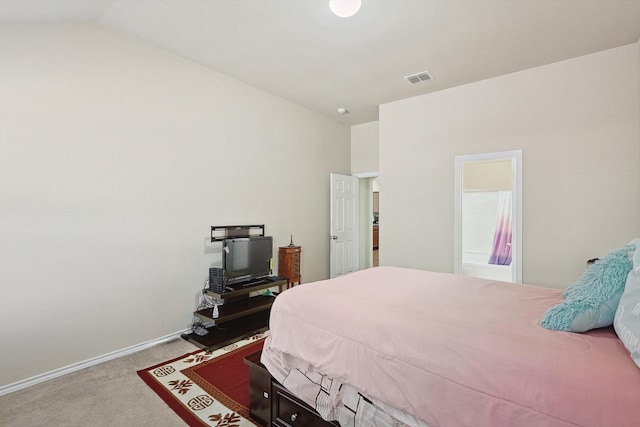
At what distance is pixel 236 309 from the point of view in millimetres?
3424

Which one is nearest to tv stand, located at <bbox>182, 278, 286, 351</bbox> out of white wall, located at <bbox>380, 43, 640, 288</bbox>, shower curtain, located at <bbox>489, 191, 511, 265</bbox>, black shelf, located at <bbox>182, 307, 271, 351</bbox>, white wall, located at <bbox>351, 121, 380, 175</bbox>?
black shelf, located at <bbox>182, 307, 271, 351</bbox>

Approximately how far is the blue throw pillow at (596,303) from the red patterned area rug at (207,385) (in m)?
1.79

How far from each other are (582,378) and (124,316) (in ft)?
11.0

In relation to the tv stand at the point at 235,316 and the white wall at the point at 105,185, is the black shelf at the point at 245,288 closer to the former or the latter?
the tv stand at the point at 235,316

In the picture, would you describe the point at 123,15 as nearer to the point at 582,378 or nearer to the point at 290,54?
the point at 290,54

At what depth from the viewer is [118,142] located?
2906mm

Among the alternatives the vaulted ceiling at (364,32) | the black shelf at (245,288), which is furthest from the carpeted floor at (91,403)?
the vaulted ceiling at (364,32)

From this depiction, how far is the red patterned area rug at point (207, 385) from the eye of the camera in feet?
A: 6.73

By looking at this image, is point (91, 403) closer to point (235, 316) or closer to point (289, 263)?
point (235, 316)

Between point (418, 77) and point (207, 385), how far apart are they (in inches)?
151

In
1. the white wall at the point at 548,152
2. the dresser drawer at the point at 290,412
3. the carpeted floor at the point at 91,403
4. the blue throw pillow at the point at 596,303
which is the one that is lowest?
the carpeted floor at the point at 91,403

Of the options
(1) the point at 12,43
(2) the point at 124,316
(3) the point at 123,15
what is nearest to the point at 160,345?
(2) the point at 124,316

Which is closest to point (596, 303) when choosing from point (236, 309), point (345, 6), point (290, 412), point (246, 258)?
point (290, 412)

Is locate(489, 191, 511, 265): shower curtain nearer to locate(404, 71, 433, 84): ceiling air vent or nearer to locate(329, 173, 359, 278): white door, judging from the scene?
locate(404, 71, 433, 84): ceiling air vent
